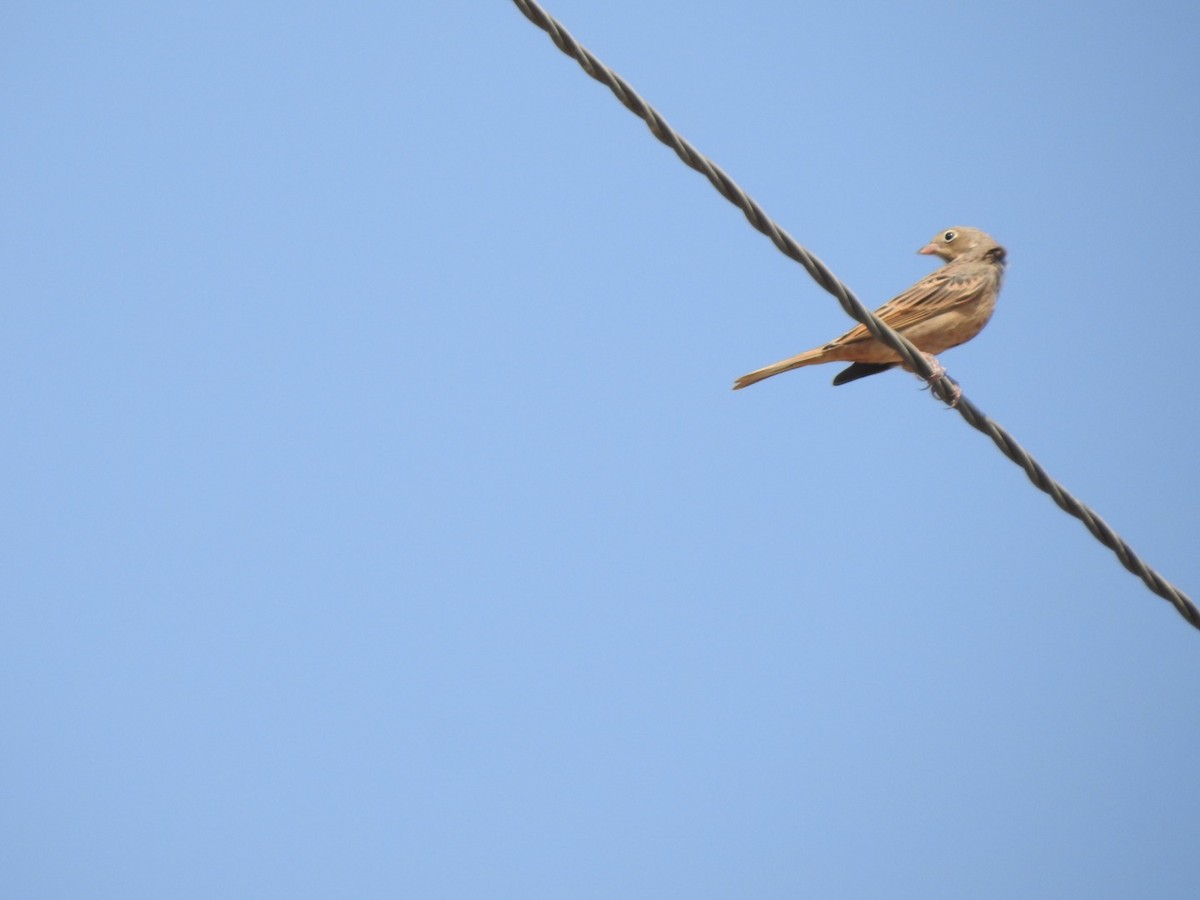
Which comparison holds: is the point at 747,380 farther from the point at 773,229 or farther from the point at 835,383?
the point at 773,229

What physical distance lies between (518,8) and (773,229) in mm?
1068

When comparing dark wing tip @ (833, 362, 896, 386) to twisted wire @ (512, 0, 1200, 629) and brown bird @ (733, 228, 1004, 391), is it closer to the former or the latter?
brown bird @ (733, 228, 1004, 391)

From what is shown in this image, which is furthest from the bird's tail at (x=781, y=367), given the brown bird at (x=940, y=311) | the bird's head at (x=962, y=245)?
the bird's head at (x=962, y=245)

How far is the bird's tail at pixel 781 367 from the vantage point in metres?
7.04

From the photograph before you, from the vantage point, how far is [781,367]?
7.09 m

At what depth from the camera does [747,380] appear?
23.1ft

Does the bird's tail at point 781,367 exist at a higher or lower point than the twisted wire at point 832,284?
higher

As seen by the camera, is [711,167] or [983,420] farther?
[983,420]

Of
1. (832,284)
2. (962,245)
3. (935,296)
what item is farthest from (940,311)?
(832,284)

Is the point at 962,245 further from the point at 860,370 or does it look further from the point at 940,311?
the point at 860,370

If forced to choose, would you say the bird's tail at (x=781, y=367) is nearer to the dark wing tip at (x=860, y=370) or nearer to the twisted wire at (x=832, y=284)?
the dark wing tip at (x=860, y=370)

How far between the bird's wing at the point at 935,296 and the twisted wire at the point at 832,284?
280cm

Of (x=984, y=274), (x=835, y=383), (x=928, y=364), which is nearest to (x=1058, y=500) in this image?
(x=928, y=364)

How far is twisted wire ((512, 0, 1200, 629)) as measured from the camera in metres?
3.95
